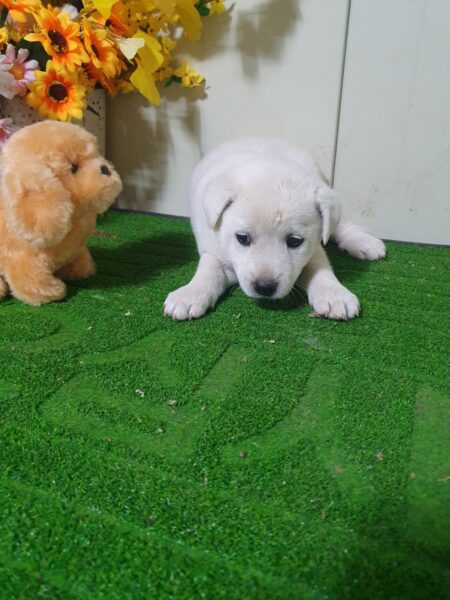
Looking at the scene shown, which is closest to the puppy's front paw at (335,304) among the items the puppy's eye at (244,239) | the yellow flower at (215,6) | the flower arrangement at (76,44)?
the puppy's eye at (244,239)

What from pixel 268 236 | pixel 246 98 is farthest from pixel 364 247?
pixel 246 98

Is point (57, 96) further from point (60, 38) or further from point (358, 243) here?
point (358, 243)

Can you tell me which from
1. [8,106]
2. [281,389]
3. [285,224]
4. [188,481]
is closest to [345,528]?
[188,481]

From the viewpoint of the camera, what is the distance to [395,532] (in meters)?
0.88

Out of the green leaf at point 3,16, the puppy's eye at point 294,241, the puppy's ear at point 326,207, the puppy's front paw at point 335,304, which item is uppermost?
the green leaf at point 3,16

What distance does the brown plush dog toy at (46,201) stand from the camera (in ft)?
4.94

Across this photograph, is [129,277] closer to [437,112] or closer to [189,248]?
[189,248]

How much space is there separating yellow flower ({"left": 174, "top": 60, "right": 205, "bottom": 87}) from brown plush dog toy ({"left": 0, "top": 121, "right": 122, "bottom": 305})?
0.84 meters

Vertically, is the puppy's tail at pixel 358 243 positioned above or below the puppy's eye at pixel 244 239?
below

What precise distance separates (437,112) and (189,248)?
1206 mm

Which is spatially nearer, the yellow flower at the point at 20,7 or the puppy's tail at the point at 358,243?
the yellow flower at the point at 20,7

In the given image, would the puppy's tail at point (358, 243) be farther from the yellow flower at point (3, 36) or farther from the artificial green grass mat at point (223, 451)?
the yellow flower at point (3, 36)

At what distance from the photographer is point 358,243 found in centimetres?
216

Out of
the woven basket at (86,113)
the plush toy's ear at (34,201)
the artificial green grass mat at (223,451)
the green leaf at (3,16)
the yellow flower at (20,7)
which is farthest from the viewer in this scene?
the woven basket at (86,113)
